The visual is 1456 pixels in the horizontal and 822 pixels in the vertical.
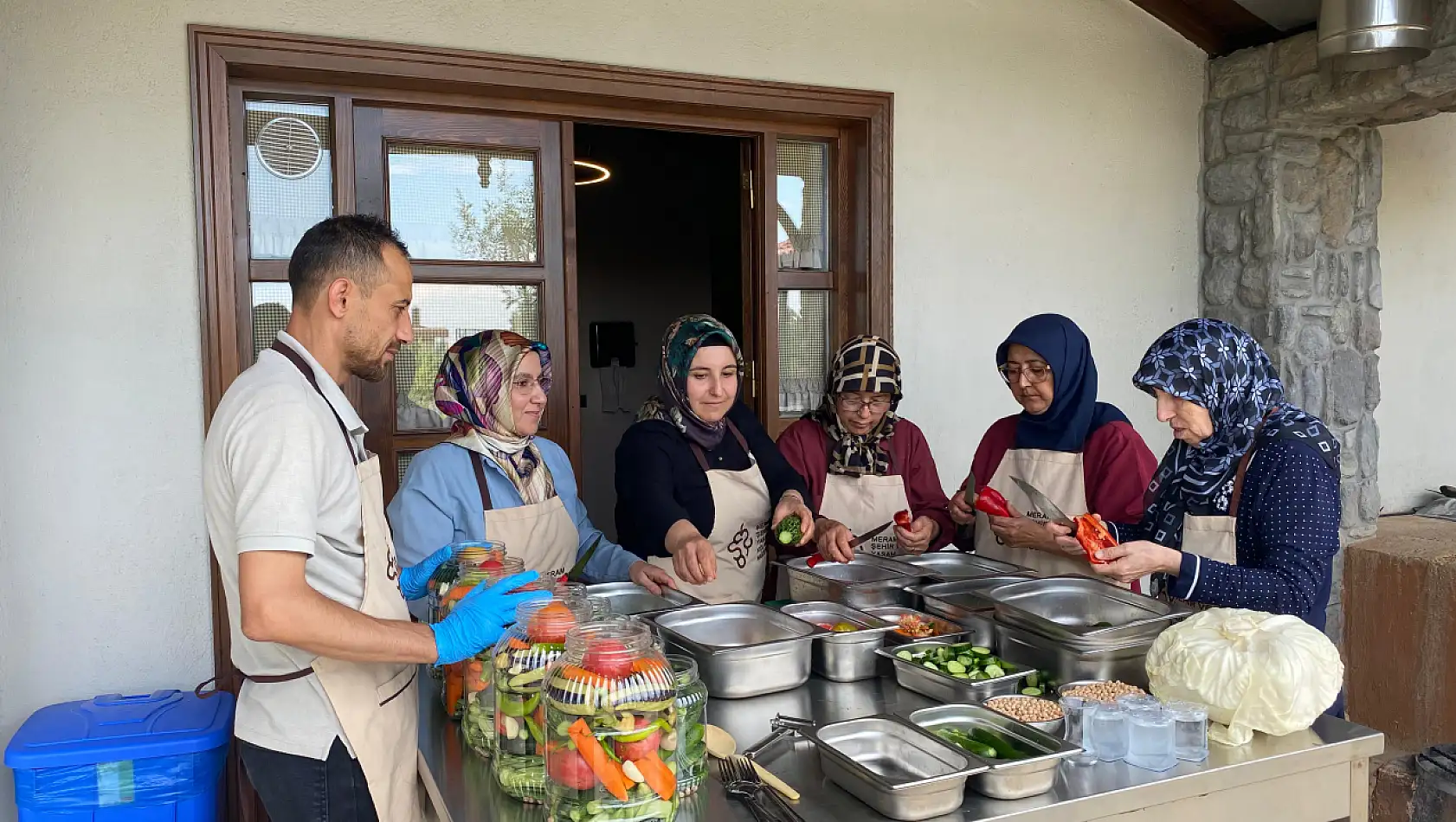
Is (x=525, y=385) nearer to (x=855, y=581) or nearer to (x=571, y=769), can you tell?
(x=855, y=581)

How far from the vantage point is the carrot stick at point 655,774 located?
1453 mm

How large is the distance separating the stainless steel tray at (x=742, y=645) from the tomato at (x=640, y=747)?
0.51 meters

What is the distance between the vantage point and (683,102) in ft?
12.4

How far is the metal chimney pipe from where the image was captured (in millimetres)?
3416

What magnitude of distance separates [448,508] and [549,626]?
1073mm

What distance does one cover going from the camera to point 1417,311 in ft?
16.6

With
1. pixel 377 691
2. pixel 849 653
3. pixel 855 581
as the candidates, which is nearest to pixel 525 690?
pixel 377 691

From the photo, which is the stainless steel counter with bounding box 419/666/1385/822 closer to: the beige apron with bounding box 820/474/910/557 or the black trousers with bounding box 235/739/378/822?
the black trousers with bounding box 235/739/378/822

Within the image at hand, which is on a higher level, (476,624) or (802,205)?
(802,205)

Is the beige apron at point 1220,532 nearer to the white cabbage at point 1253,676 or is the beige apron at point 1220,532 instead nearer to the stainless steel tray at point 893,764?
the white cabbage at point 1253,676

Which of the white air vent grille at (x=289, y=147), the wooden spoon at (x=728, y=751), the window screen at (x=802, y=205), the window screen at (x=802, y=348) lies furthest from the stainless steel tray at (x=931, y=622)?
the white air vent grille at (x=289, y=147)

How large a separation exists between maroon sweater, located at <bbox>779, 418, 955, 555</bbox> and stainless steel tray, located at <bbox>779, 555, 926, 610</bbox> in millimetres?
711

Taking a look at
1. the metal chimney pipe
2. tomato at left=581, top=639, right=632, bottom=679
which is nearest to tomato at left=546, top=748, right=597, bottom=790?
tomato at left=581, top=639, right=632, bottom=679

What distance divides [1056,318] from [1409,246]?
298 centimetres
